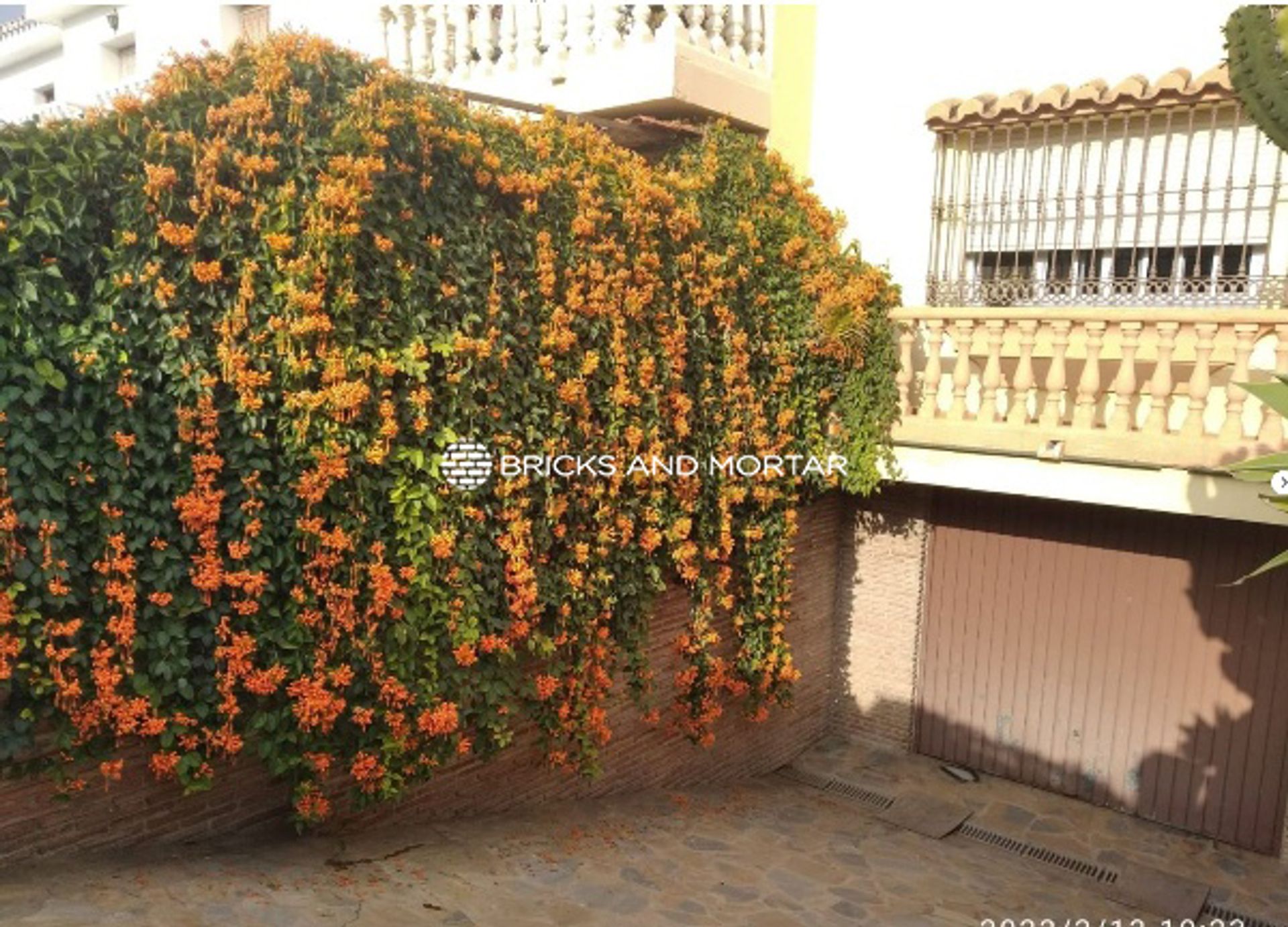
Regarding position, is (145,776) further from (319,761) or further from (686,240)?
(686,240)

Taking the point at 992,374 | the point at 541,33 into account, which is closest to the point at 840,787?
the point at 992,374

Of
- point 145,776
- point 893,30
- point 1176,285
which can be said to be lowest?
point 145,776

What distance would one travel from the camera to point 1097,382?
5.77m

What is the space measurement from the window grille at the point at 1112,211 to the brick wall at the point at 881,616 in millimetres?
2085

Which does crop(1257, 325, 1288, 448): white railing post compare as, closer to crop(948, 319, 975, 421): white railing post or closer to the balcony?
crop(948, 319, 975, 421): white railing post

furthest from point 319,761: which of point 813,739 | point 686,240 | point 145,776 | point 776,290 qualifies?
point 813,739

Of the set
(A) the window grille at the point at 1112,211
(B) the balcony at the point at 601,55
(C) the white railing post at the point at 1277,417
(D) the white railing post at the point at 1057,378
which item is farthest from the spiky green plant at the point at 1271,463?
(B) the balcony at the point at 601,55

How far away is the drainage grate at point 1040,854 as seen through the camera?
640 centimetres

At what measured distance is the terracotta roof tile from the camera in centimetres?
604

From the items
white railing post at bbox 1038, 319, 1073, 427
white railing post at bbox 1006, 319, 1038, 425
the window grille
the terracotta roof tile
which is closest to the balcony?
the terracotta roof tile

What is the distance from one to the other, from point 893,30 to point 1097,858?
6894 mm

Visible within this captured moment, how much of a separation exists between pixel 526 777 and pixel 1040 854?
4.01 metres

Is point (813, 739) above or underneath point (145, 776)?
underneath

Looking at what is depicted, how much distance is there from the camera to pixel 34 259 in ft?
11.8
